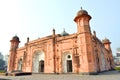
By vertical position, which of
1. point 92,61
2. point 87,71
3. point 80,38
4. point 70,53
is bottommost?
point 87,71

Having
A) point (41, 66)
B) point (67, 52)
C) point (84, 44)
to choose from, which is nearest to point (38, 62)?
point (41, 66)

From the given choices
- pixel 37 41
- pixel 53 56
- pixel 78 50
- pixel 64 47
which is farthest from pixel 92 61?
pixel 37 41

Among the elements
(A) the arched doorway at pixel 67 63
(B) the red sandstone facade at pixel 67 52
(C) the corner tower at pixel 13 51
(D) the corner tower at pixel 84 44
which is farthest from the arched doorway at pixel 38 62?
(D) the corner tower at pixel 84 44

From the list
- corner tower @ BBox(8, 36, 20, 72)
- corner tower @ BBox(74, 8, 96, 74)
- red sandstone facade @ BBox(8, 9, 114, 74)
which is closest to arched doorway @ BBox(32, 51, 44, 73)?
red sandstone facade @ BBox(8, 9, 114, 74)

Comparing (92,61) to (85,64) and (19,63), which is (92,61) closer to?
(85,64)

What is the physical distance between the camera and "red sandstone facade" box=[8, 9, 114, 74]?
16375 mm

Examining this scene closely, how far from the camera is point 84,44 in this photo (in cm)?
1655

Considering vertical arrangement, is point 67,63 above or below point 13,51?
below

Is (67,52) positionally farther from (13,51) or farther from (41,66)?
(13,51)

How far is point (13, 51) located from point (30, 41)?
19.8ft

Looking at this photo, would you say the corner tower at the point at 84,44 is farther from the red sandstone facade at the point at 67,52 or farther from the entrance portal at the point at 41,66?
the entrance portal at the point at 41,66

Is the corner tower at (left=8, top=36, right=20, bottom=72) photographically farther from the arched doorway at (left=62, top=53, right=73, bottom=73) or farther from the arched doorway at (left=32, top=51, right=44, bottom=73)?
the arched doorway at (left=62, top=53, right=73, bottom=73)

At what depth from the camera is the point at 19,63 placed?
27.7m

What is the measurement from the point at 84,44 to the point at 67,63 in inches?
179
